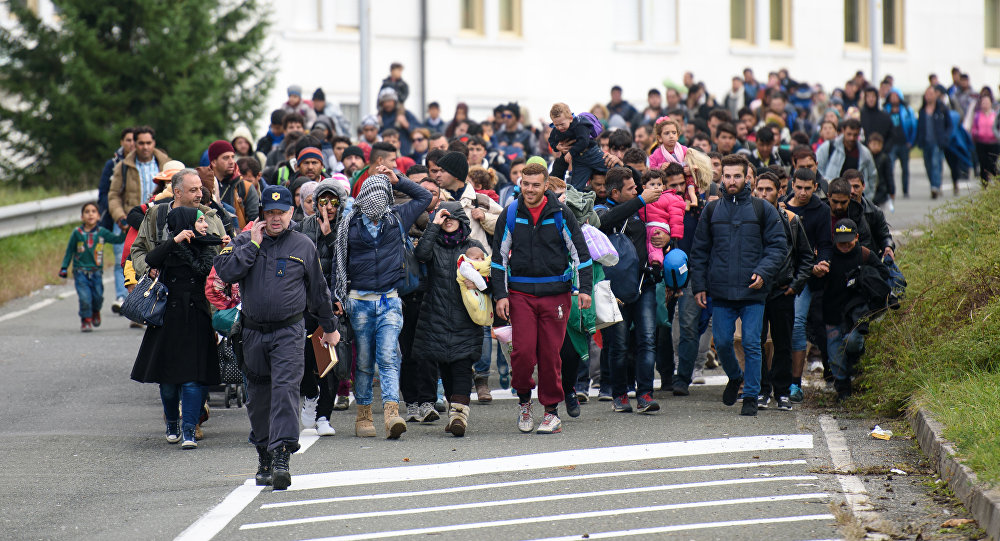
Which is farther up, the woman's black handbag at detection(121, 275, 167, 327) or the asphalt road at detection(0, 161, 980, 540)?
the woman's black handbag at detection(121, 275, 167, 327)

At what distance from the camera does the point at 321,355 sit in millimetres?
10078

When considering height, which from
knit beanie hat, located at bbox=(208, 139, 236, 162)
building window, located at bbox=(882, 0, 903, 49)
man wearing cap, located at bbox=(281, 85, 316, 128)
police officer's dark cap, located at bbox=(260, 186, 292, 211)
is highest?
building window, located at bbox=(882, 0, 903, 49)

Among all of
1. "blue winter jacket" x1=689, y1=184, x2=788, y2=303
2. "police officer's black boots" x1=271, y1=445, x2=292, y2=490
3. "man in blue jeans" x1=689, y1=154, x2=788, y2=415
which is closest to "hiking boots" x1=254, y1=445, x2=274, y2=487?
"police officer's black boots" x1=271, y1=445, x2=292, y2=490

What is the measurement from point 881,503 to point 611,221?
13.0ft

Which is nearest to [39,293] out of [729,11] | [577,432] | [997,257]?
[577,432]

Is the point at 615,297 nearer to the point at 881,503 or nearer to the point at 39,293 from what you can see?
the point at 881,503

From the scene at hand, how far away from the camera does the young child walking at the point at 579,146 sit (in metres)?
11.9

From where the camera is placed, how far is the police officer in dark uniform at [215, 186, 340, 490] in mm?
8836

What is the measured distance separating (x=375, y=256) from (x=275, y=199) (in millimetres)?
1595

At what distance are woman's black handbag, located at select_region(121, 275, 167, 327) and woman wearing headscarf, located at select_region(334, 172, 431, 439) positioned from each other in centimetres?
128

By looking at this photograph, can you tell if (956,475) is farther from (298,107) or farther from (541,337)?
(298,107)

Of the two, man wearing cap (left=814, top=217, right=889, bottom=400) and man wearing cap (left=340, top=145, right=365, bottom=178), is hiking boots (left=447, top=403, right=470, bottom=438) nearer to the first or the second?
man wearing cap (left=814, top=217, right=889, bottom=400)

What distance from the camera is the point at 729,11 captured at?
35531 millimetres

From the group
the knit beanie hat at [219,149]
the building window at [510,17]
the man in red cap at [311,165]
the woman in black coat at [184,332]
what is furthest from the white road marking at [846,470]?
the building window at [510,17]
